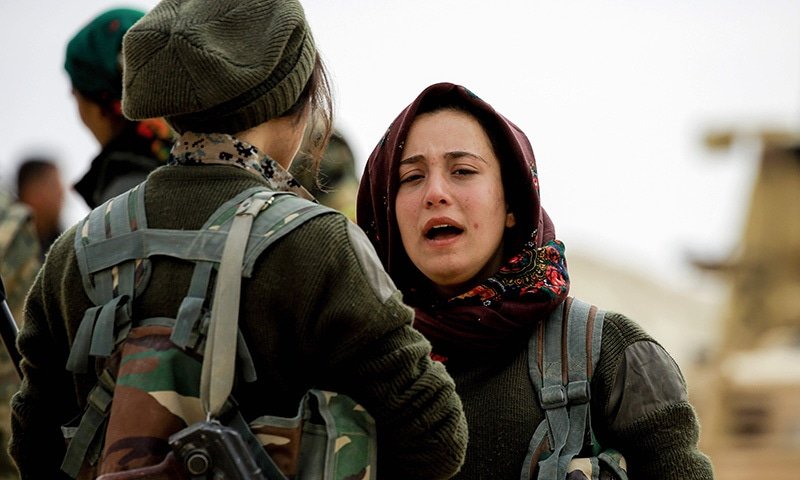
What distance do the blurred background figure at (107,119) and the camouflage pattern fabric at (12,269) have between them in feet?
2.58

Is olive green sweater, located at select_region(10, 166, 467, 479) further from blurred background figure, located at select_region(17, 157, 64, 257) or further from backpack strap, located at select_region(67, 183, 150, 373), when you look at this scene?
blurred background figure, located at select_region(17, 157, 64, 257)

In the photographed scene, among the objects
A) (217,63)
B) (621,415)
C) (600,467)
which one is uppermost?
(217,63)

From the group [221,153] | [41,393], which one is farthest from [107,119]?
[221,153]

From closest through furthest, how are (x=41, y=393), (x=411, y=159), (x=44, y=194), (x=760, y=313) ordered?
(x=41, y=393), (x=411, y=159), (x=44, y=194), (x=760, y=313)

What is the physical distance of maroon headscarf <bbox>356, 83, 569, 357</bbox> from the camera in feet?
9.75

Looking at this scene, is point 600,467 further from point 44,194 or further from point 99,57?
point 44,194

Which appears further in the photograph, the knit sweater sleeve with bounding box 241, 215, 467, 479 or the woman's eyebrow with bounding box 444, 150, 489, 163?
the woman's eyebrow with bounding box 444, 150, 489, 163

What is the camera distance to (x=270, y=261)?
2.07m

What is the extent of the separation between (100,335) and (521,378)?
3.90ft

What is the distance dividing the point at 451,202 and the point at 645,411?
74 cm

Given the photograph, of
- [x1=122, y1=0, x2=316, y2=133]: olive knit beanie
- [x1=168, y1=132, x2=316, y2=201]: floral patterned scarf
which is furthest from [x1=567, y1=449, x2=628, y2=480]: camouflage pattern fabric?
[x1=122, y1=0, x2=316, y2=133]: olive knit beanie

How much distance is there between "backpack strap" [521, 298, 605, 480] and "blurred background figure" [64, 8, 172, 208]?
4.91ft

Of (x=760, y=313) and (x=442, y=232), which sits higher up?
(x=442, y=232)

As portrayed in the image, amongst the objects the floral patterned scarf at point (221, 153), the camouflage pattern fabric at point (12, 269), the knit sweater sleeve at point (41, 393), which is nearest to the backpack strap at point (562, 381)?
the floral patterned scarf at point (221, 153)
